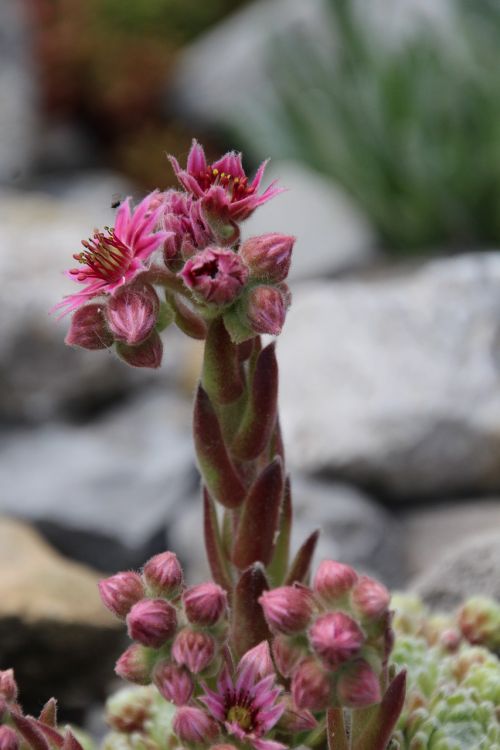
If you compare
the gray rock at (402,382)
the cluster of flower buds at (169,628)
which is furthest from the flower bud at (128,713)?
the gray rock at (402,382)

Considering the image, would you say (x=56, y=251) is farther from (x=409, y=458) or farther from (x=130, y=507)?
(x=409, y=458)

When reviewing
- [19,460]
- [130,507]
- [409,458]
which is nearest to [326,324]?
[409,458]

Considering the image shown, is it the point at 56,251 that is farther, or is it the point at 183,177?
the point at 56,251

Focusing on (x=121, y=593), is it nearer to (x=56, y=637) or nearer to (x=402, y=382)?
(x=56, y=637)

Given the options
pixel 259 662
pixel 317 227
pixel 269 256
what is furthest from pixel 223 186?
pixel 317 227

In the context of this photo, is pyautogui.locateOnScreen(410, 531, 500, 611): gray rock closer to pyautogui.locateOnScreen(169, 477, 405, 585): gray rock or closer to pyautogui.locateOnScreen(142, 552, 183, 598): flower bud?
pyautogui.locateOnScreen(169, 477, 405, 585): gray rock

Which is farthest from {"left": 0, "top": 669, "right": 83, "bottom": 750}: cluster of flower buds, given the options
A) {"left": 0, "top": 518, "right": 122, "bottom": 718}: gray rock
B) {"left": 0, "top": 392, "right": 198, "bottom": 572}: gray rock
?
{"left": 0, "top": 392, "right": 198, "bottom": 572}: gray rock
